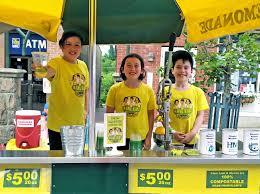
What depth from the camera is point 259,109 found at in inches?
408

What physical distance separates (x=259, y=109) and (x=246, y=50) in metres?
4.45

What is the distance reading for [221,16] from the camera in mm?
2588

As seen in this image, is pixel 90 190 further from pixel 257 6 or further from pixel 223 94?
pixel 223 94

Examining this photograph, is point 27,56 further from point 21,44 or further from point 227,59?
point 227,59

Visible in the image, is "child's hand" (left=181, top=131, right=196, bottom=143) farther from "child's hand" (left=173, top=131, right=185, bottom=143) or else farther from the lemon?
the lemon

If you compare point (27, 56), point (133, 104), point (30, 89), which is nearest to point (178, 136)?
point (133, 104)

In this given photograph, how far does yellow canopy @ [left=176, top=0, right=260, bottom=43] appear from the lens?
8.02ft

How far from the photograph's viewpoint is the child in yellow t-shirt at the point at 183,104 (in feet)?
12.5

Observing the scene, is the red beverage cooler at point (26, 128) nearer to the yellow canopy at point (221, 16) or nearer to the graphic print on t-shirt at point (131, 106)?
the graphic print on t-shirt at point (131, 106)

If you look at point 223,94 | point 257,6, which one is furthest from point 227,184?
point 223,94

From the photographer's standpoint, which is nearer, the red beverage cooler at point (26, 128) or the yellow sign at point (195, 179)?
the yellow sign at point (195, 179)

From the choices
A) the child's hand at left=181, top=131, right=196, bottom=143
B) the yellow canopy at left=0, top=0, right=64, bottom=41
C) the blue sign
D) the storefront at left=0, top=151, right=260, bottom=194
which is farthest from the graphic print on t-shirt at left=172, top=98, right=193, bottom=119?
the blue sign

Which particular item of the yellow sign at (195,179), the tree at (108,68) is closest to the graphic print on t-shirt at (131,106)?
the yellow sign at (195,179)

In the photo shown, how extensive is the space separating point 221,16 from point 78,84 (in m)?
1.99
